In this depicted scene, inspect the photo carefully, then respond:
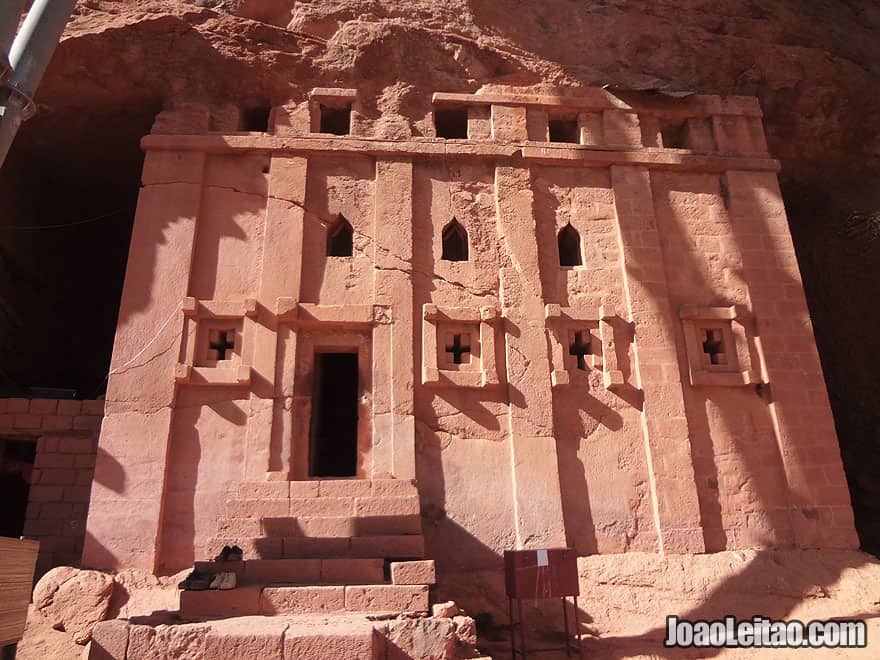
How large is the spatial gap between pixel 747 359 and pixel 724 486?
→ 1.54 meters

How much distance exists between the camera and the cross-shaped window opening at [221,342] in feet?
25.5

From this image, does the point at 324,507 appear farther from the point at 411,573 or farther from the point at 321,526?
the point at 411,573

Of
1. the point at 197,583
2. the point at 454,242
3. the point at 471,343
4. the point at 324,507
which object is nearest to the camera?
the point at 197,583

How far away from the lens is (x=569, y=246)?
8.94 meters

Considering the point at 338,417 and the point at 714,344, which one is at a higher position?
the point at 714,344

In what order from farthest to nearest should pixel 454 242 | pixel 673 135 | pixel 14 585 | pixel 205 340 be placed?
pixel 673 135 → pixel 454 242 → pixel 205 340 → pixel 14 585

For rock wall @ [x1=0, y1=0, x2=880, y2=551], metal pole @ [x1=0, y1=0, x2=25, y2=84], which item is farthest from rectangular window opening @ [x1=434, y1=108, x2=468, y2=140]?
metal pole @ [x1=0, y1=0, x2=25, y2=84]

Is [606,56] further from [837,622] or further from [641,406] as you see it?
[837,622]

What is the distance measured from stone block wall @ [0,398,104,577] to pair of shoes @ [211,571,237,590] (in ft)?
8.07

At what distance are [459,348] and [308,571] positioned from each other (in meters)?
3.04

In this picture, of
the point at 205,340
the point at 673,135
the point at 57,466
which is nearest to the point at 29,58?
the point at 205,340

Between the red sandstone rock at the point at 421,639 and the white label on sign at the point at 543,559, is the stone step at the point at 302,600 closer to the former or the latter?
the red sandstone rock at the point at 421,639

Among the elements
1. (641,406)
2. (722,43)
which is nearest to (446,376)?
(641,406)

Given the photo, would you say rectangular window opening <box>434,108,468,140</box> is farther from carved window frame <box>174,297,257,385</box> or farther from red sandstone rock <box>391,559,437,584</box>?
red sandstone rock <box>391,559,437,584</box>
